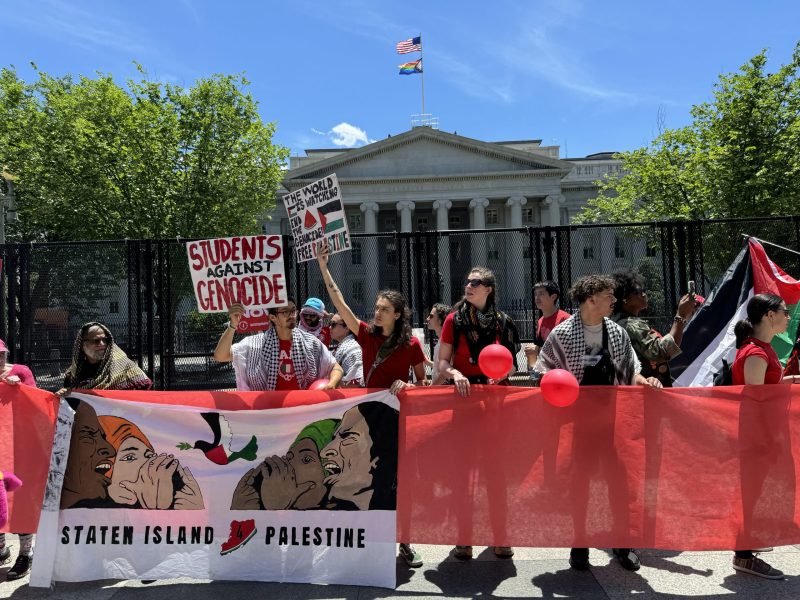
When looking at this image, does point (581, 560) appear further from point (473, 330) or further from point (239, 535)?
point (239, 535)

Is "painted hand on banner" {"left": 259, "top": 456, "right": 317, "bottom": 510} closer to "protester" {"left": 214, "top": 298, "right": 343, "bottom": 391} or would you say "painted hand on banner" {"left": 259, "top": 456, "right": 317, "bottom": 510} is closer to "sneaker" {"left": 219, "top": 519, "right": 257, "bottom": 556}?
"sneaker" {"left": 219, "top": 519, "right": 257, "bottom": 556}

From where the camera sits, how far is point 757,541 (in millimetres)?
3861

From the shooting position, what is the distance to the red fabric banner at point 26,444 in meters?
4.21

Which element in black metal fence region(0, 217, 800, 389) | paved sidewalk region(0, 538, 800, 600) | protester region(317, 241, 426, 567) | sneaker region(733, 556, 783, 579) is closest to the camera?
paved sidewalk region(0, 538, 800, 600)

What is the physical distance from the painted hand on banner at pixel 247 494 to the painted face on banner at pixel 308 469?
0.26 m

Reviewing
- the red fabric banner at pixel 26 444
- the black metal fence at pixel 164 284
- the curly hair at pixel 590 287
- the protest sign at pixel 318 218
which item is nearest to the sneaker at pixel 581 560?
the curly hair at pixel 590 287

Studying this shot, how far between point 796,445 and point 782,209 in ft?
61.0

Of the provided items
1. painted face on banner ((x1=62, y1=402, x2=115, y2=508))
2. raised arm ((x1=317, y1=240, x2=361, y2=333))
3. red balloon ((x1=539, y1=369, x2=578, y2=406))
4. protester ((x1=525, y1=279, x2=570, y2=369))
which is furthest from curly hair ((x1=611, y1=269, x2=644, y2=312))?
painted face on banner ((x1=62, y1=402, x2=115, y2=508))

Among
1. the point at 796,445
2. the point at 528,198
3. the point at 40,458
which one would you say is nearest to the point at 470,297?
the point at 796,445

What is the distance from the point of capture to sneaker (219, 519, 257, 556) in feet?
13.1

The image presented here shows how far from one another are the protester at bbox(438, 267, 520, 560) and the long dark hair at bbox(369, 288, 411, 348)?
0.28 m

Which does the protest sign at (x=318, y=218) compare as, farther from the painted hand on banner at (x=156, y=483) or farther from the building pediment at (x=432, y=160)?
the building pediment at (x=432, y=160)

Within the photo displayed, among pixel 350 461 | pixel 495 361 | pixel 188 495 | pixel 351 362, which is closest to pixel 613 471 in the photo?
pixel 495 361

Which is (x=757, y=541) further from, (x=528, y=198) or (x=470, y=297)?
(x=528, y=198)
